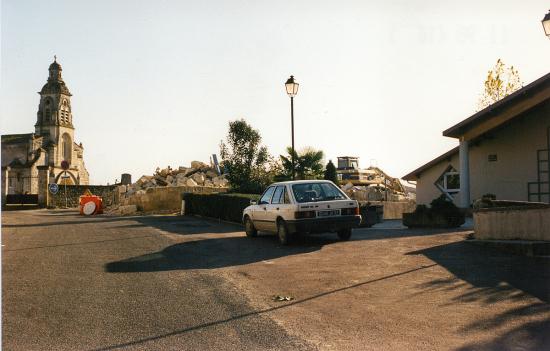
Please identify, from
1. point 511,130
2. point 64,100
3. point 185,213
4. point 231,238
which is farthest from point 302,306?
point 64,100

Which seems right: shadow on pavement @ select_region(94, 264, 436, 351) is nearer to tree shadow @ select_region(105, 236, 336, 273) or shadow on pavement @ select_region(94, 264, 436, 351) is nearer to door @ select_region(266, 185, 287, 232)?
tree shadow @ select_region(105, 236, 336, 273)

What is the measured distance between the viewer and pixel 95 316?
19.4 feet

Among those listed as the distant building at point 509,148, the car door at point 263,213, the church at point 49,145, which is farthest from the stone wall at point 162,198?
the church at point 49,145

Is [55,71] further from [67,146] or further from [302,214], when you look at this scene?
[302,214]

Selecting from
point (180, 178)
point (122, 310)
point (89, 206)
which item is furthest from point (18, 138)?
point (122, 310)

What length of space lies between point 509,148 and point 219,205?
11.4m

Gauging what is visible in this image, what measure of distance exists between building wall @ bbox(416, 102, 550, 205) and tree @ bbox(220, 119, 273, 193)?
12296mm

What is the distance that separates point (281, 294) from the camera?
7.07 m

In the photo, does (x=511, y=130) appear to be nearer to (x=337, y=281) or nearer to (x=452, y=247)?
(x=452, y=247)

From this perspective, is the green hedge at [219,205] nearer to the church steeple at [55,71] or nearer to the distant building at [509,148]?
the distant building at [509,148]

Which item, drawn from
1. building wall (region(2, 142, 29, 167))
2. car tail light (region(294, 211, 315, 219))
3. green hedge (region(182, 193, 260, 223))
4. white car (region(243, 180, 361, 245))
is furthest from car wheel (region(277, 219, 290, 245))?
building wall (region(2, 142, 29, 167))

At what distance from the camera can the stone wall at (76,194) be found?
4095 cm

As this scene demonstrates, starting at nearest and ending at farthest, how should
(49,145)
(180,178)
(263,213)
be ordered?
(263,213) → (180,178) → (49,145)

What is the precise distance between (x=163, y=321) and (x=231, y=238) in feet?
28.3
